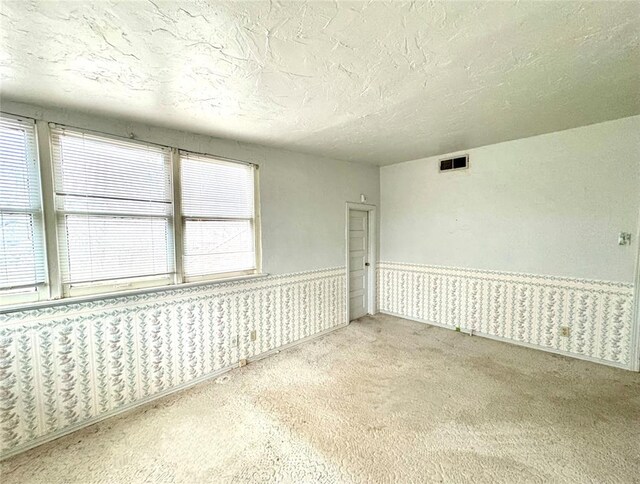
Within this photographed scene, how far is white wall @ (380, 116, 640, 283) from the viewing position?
2.89m

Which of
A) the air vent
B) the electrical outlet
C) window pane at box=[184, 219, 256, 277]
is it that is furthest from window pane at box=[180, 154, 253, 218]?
the electrical outlet

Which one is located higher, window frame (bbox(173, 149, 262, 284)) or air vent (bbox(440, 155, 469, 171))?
air vent (bbox(440, 155, 469, 171))

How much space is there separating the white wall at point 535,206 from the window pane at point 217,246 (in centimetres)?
266

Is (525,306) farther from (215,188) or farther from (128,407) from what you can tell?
(128,407)

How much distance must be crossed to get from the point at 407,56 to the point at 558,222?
2937mm

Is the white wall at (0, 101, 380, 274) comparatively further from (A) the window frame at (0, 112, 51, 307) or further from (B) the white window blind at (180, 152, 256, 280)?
(A) the window frame at (0, 112, 51, 307)

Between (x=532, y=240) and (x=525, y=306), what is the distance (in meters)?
0.84

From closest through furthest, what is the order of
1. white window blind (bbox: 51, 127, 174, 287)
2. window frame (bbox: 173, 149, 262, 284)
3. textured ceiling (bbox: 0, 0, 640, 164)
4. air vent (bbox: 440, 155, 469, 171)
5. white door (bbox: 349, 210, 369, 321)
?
textured ceiling (bbox: 0, 0, 640, 164) → white window blind (bbox: 51, 127, 174, 287) → window frame (bbox: 173, 149, 262, 284) → air vent (bbox: 440, 155, 469, 171) → white door (bbox: 349, 210, 369, 321)

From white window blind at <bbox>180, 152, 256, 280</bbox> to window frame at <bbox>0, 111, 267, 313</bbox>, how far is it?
8 cm

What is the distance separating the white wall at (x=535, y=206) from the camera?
2.89 m

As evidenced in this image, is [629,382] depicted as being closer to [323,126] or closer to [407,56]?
[407,56]

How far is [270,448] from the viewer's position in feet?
6.41

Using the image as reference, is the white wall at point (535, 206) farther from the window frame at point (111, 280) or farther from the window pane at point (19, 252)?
the window pane at point (19, 252)

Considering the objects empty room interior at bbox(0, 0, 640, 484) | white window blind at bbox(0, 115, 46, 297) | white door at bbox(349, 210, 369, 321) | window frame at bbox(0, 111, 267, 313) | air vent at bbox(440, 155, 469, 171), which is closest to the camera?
empty room interior at bbox(0, 0, 640, 484)
